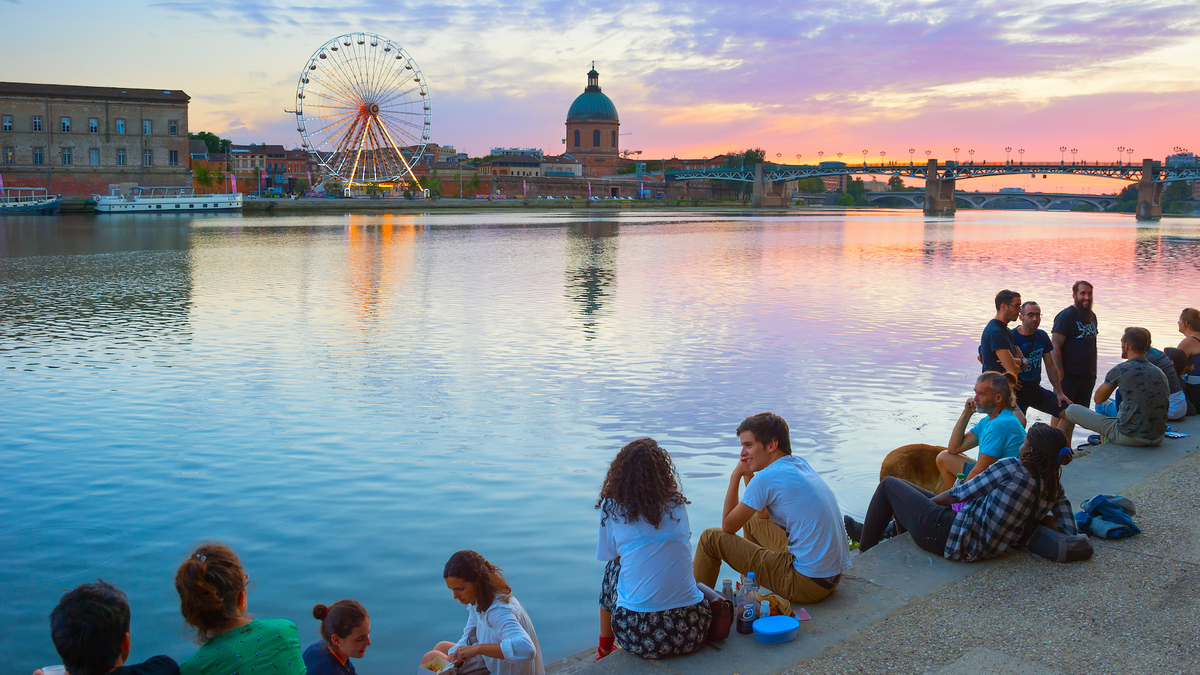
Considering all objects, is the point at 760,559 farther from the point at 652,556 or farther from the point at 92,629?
the point at 92,629

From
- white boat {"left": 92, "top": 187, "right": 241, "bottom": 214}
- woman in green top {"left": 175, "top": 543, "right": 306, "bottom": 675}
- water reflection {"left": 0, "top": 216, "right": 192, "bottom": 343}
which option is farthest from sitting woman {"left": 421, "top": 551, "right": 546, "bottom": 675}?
white boat {"left": 92, "top": 187, "right": 241, "bottom": 214}

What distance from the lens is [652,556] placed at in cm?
417

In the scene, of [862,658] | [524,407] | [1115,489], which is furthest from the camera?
[524,407]

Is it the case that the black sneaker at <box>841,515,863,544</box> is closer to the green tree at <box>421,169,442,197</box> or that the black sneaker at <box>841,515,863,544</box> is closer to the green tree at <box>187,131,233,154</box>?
the green tree at <box>421,169,442,197</box>

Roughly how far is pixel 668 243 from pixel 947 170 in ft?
330

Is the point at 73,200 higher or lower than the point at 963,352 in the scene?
higher

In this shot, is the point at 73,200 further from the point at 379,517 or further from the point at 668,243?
the point at 379,517

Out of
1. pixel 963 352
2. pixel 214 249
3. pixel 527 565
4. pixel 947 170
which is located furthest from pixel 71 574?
pixel 947 170

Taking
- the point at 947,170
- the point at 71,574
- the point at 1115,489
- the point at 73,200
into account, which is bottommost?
the point at 71,574

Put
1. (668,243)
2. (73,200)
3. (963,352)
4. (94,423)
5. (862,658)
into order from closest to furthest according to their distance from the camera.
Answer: (862,658) < (94,423) < (963,352) < (668,243) < (73,200)

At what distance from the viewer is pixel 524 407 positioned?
10.2 metres

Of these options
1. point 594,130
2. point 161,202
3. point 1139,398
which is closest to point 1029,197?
point 594,130

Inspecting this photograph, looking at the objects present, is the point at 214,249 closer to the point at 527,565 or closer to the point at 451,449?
the point at 451,449

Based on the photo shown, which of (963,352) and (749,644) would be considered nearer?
(749,644)
